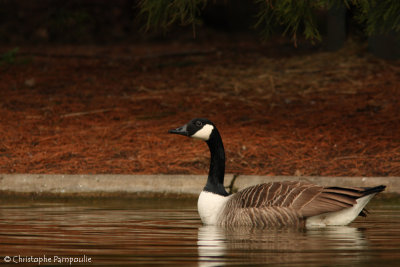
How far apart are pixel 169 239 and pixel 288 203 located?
1.59 metres

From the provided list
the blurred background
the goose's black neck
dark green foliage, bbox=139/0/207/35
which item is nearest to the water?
the goose's black neck

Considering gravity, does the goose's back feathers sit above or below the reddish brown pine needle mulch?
below

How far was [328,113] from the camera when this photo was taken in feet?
47.4

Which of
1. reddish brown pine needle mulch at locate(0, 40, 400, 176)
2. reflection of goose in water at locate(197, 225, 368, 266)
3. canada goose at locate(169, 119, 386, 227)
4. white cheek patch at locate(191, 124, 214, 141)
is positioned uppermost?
reddish brown pine needle mulch at locate(0, 40, 400, 176)

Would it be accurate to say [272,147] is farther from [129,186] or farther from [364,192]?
[364,192]

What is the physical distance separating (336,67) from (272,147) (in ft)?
20.5

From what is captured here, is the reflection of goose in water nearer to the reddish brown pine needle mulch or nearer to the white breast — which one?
the white breast

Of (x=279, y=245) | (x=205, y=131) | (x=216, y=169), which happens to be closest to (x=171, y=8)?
(x=205, y=131)

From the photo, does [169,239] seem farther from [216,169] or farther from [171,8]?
[171,8]

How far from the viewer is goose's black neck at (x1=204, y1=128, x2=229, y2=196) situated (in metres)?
8.81

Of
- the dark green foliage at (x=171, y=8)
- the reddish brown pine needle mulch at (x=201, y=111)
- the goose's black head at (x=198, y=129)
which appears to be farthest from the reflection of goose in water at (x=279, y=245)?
the dark green foliage at (x=171, y=8)

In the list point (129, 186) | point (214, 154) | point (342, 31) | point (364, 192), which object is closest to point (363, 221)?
point (364, 192)

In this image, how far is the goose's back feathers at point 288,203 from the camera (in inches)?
310

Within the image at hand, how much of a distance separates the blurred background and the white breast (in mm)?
2578
